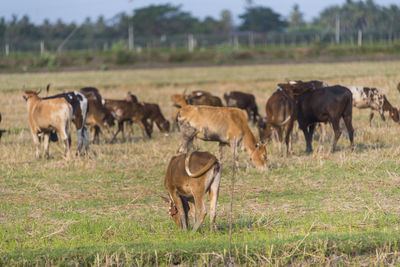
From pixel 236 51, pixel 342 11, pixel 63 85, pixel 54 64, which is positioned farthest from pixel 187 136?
pixel 342 11

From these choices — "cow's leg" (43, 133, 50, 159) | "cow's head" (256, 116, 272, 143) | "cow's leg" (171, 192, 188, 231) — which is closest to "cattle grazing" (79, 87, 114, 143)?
"cow's leg" (43, 133, 50, 159)

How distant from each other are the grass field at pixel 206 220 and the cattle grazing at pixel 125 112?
92.9 inches

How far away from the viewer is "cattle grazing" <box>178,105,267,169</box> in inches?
518

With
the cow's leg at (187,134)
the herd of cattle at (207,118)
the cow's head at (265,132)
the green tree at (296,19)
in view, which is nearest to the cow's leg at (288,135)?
the herd of cattle at (207,118)

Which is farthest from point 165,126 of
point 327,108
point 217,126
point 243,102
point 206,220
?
point 206,220

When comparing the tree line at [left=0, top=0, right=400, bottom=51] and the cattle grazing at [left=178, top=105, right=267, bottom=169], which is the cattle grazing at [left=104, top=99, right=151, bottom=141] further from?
the tree line at [left=0, top=0, right=400, bottom=51]

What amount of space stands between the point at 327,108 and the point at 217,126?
3.24m

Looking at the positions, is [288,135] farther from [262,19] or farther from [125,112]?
[262,19]

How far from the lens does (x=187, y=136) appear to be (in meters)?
13.6

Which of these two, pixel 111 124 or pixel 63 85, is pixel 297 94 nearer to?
pixel 111 124

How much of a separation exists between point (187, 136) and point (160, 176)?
3.94ft

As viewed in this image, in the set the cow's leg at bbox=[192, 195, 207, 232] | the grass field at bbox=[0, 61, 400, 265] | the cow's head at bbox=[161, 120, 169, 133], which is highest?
the cow's leg at bbox=[192, 195, 207, 232]

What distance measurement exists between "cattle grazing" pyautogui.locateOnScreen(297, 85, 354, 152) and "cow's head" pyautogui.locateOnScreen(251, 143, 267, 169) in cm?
285

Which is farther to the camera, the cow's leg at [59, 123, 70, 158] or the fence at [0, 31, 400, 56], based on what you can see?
the fence at [0, 31, 400, 56]
